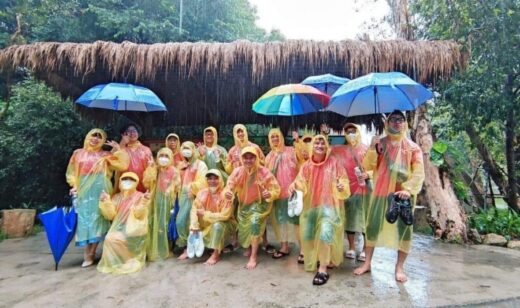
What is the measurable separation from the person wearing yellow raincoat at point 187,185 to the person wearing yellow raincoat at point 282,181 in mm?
877

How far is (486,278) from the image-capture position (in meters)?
3.60

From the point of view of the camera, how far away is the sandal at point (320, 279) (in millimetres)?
3307

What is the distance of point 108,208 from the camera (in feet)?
13.3

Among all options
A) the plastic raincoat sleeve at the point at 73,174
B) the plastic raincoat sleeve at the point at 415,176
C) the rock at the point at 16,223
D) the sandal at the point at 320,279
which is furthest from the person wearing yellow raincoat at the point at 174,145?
the rock at the point at 16,223

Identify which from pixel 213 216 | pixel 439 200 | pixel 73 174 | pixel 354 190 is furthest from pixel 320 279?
pixel 439 200

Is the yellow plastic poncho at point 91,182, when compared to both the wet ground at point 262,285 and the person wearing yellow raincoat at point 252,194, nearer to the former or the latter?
the wet ground at point 262,285

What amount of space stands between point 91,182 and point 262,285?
244 cm

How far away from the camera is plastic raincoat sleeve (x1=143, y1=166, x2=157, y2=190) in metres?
4.32

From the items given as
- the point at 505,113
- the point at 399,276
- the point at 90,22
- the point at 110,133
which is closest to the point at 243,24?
the point at 90,22

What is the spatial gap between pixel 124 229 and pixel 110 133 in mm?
4534

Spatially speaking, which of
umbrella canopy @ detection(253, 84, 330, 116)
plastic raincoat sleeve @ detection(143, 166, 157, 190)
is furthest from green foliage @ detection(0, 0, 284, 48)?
umbrella canopy @ detection(253, 84, 330, 116)

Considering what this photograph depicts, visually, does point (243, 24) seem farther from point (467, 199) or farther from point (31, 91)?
point (467, 199)

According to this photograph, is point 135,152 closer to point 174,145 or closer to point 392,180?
point 174,145

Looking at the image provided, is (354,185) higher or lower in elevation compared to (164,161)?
lower
